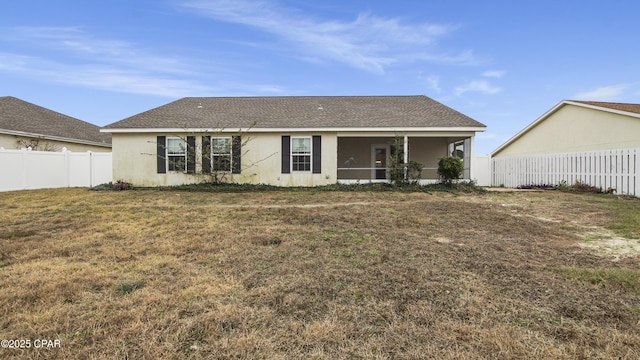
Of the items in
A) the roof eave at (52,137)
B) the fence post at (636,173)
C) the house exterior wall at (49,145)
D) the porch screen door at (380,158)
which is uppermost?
the roof eave at (52,137)

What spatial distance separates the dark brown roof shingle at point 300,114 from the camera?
543 inches

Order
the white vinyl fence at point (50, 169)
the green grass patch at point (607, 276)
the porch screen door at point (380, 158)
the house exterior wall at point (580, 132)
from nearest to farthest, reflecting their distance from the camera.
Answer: the green grass patch at point (607, 276) < the house exterior wall at point (580, 132) < the white vinyl fence at point (50, 169) < the porch screen door at point (380, 158)

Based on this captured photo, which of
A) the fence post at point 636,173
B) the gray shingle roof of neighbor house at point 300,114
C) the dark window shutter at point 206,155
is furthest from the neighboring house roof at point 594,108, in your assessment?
the dark window shutter at point 206,155

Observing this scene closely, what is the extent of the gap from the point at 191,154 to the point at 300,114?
17.5 feet

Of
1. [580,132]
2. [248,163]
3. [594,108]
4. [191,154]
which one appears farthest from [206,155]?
[580,132]

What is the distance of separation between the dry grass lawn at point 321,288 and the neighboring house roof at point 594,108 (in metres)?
9.39

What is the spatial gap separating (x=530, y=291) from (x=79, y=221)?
333 inches

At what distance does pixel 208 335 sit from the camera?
2.39 metres

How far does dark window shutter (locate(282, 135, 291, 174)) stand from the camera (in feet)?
45.6

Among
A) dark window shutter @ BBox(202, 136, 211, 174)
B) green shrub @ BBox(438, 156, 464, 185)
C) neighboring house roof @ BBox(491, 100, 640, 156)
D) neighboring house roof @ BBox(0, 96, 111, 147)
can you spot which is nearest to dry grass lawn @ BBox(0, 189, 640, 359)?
green shrub @ BBox(438, 156, 464, 185)

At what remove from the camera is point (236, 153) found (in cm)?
1380

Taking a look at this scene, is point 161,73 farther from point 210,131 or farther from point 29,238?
point 29,238

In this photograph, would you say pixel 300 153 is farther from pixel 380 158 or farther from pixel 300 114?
pixel 380 158

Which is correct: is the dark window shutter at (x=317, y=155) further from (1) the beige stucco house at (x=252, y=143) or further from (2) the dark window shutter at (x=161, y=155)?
(2) the dark window shutter at (x=161, y=155)
